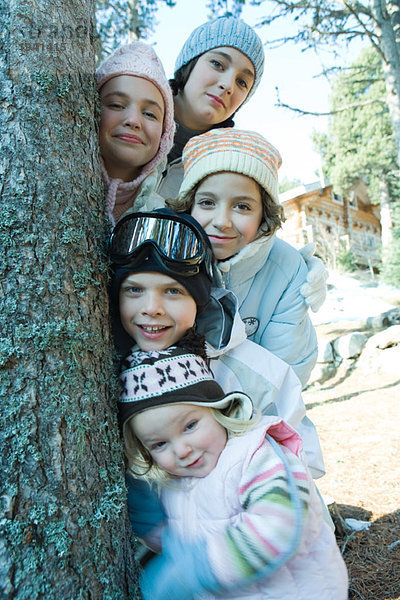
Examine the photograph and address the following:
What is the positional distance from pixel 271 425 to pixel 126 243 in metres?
0.79

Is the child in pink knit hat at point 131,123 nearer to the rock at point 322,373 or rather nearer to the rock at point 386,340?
the rock at point 322,373

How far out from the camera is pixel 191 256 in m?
1.60

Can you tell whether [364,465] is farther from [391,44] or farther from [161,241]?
[391,44]

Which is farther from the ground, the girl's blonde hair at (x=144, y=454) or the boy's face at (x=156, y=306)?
the boy's face at (x=156, y=306)

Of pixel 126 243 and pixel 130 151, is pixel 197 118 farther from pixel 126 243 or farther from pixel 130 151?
pixel 126 243

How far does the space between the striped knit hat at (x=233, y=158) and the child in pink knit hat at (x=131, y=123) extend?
19 cm

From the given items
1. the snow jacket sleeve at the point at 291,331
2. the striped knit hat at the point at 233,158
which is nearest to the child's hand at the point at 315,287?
the snow jacket sleeve at the point at 291,331

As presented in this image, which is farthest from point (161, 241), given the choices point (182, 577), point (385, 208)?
→ point (385, 208)

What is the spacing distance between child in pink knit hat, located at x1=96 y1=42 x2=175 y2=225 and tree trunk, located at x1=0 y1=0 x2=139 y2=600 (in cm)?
35

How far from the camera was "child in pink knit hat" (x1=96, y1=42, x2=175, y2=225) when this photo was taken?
1.90 metres

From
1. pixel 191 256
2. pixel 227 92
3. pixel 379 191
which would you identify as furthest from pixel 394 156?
pixel 191 256

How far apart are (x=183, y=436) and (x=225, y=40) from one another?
2.34m

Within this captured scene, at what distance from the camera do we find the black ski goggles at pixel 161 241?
5.08 ft

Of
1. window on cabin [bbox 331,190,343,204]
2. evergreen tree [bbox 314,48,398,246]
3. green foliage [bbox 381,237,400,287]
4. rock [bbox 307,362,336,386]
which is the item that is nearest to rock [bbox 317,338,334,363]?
rock [bbox 307,362,336,386]
